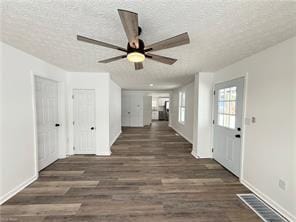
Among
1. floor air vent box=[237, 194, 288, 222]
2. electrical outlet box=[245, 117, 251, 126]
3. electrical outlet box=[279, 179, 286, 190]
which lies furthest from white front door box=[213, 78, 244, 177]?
electrical outlet box=[279, 179, 286, 190]

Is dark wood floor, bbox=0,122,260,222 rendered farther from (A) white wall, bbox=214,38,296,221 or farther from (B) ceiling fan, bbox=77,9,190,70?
(B) ceiling fan, bbox=77,9,190,70

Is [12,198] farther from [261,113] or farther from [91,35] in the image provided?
[261,113]

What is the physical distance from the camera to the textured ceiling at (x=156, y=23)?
1.39 metres

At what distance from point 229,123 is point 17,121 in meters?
4.16

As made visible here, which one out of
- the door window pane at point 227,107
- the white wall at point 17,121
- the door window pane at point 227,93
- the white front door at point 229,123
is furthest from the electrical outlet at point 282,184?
the white wall at point 17,121

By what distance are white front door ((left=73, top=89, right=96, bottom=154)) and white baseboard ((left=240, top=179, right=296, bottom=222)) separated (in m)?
3.86

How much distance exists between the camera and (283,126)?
2.17 metres

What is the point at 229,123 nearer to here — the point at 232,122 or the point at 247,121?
the point at 232,122

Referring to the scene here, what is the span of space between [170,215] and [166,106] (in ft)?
40.7

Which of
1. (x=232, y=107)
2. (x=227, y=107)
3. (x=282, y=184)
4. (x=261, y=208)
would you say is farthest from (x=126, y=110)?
(x=282, y=184)

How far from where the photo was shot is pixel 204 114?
4301 millimetres

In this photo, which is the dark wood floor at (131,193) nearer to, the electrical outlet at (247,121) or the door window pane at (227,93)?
the electrical outlet at (247,121)

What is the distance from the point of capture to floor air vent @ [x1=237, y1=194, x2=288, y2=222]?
6.77 ft

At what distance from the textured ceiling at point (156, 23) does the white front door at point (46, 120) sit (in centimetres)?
126
